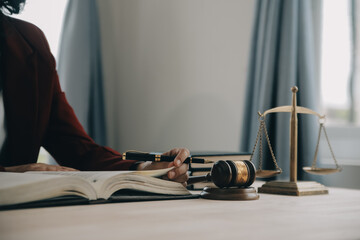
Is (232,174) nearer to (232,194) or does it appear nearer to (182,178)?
(232,194)

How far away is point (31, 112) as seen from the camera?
1.54m

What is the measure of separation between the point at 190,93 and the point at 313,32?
2.97ft

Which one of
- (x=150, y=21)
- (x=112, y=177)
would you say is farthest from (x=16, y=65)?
(x=150, y=21)

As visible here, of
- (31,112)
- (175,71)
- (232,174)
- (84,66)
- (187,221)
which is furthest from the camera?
(84,66)

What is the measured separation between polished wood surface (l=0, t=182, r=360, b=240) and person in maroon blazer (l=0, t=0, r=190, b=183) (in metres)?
0.66

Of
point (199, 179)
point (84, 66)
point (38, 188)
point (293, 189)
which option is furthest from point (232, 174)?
point (84, 66)

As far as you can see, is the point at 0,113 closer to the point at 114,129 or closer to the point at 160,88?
the point at 160,88

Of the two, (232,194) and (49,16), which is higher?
(49,16)

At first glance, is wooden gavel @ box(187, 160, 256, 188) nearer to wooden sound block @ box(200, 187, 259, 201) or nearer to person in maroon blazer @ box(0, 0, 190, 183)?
wooden sound block @ box(200, 187, 259, 201)

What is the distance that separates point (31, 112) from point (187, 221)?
104cm

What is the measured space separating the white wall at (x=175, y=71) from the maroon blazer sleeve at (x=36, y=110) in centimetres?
117

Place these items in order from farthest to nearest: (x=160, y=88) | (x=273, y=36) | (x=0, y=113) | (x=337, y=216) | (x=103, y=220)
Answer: (x=160, y=88) < (x=273, y=36) < (x=0, y=113) < (x=337, y=216) < (x=103, y=220)

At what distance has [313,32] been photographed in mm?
2197

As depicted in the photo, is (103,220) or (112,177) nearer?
(103,220)
